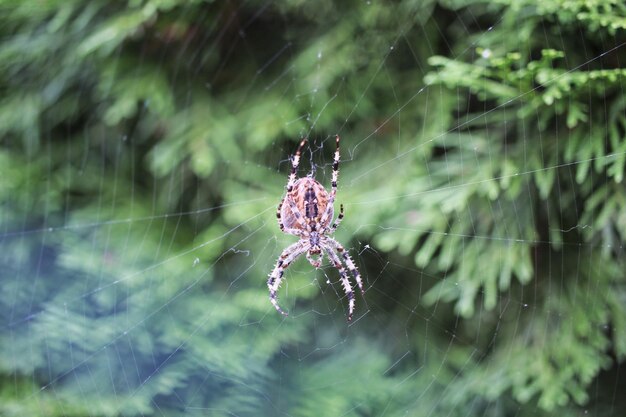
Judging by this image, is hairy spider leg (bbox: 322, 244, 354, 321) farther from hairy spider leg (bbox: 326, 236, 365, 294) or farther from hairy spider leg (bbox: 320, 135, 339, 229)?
hairy spider leg (bbox: 320, 135, 339, 229)

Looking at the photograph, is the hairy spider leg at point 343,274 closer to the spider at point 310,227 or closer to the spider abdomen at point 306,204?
the spider at point 310,227

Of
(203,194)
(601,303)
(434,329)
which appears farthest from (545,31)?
(203,194)

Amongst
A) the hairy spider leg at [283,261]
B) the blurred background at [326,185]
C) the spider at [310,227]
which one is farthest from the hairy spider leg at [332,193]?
the hairy spider leg at [283,261]

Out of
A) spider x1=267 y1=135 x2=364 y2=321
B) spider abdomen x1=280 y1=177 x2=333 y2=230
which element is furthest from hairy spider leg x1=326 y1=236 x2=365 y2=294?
spider abdomen x1=280 y1=177 x2=333 y2=230

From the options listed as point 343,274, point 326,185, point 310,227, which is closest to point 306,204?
point 310,227

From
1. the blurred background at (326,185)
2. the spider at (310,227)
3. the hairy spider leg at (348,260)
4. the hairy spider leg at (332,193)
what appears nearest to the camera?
the blurred background at (326,185)

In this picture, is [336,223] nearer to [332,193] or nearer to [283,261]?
[332,193]

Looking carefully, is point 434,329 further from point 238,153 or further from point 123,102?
point 123,102

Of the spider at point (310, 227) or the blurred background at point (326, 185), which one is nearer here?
the blurred background at point (326, 185)
